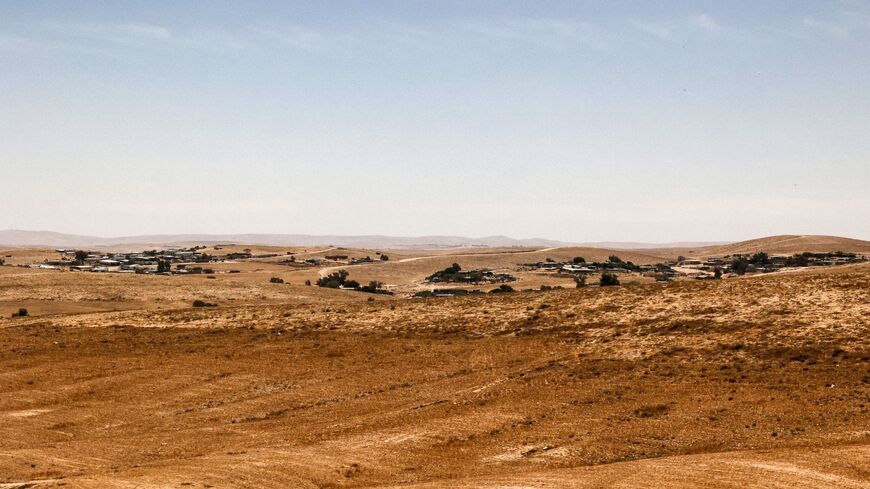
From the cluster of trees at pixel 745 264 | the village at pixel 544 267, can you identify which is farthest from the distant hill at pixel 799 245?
the cluster of trees at pixel 745 264

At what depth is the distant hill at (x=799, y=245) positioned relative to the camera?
508 feet

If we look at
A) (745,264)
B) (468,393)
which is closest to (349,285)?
(745,264)

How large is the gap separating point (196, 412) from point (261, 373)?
6598mm

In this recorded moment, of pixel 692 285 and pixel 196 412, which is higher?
pixel 692 285

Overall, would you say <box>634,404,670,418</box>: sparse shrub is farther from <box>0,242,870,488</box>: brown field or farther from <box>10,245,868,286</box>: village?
<box>10,245,868,286</box>: village

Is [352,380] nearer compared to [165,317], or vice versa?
[352,380]

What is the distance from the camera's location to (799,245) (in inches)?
6511

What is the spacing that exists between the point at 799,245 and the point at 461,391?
519 ft

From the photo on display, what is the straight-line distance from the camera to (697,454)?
20.1 m

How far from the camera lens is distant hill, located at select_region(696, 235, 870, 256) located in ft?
508

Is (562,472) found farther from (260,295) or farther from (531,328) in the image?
(260,295)

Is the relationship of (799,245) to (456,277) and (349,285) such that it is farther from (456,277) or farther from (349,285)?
(349,285)

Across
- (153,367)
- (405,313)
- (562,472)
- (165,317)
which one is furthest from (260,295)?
(562,472)

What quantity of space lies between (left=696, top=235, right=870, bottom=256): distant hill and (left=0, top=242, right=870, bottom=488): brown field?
127m
